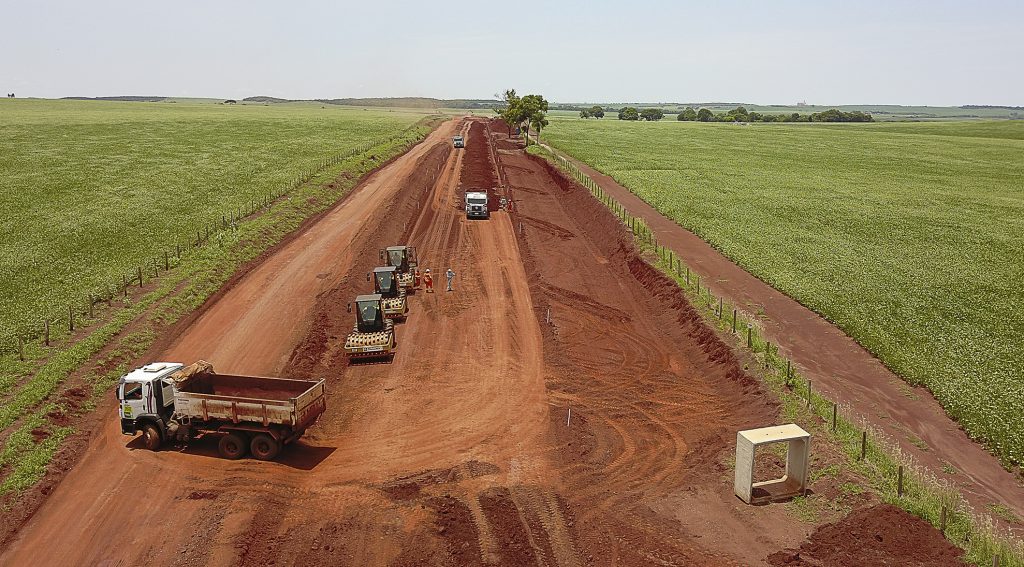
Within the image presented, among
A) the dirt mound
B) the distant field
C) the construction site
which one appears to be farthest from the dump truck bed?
the dirt mound

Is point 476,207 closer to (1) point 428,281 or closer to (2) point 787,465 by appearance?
(1) point 428,281

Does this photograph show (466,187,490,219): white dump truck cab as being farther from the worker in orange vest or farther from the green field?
the worker in orange vest

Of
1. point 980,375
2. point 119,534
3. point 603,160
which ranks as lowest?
point 119,534

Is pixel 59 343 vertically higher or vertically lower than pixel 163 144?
lower

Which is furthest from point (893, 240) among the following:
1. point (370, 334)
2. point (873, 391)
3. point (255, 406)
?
point (255, 406)

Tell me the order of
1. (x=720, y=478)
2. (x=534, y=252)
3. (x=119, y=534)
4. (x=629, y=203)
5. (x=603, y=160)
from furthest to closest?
(x=603, y=160)
(x=629, y=203)
(x=534, y=252)
(x=720, y=478)
(x=119, y=534)

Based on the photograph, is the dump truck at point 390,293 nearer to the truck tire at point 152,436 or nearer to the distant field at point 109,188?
the truck tire at point 152,436

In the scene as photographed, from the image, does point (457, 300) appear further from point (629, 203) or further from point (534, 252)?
point (629, 203)

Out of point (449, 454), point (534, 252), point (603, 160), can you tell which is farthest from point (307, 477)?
point (603, 160)
